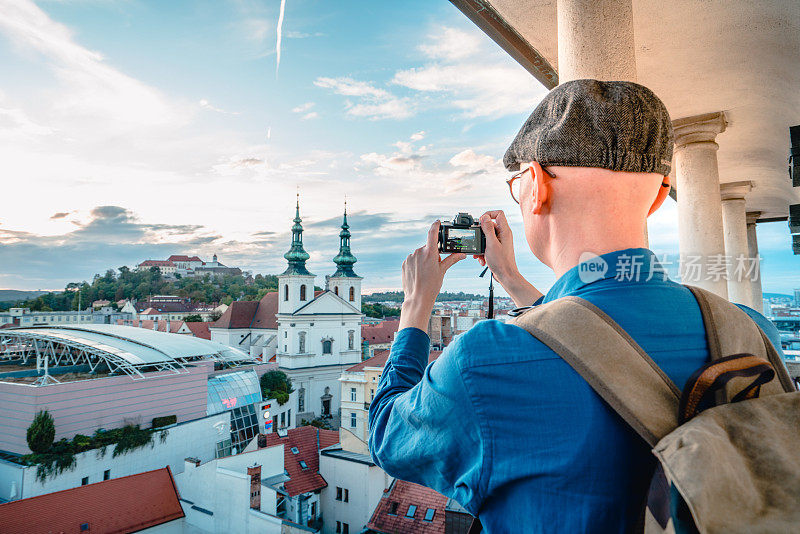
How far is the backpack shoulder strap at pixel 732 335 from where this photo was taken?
100cm

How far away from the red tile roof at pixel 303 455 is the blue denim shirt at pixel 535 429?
19447mm

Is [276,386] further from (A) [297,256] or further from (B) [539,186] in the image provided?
(B) [539,186]

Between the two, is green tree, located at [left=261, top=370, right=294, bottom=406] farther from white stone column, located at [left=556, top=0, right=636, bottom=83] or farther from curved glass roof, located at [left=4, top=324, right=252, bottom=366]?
white stone column, located at [left=556, top=0, right=636, bottom=83]

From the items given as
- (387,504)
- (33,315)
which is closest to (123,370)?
(387,504)

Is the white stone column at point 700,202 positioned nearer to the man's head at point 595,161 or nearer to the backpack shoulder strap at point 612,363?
the man's head at point 595,161

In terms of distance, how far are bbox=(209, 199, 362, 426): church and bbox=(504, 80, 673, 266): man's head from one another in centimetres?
4152

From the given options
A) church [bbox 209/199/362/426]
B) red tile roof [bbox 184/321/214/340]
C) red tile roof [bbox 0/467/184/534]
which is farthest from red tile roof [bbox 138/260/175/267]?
red tile roof [bbox 0/467/184/534]

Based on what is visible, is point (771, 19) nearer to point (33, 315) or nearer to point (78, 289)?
point (33, 315)

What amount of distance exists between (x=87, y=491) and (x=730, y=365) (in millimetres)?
20281

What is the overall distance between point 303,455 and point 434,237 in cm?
2150

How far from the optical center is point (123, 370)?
2644 cm

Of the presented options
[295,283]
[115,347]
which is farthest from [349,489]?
[295,283]

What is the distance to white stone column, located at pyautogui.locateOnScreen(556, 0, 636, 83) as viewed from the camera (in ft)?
A: 9.67

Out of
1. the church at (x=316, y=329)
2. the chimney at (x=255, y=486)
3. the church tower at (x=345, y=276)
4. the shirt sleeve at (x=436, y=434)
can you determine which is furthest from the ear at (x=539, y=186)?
the church tower at (x=345, y=276)
